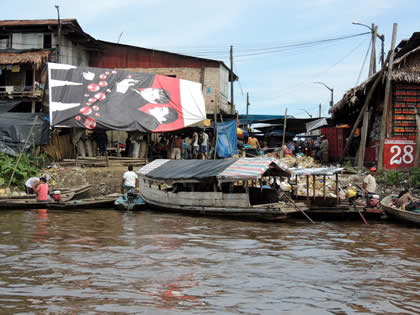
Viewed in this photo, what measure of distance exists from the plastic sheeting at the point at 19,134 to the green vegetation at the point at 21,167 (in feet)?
1.45

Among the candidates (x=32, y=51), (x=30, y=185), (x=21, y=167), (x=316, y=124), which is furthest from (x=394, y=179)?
(x=32, y=51)

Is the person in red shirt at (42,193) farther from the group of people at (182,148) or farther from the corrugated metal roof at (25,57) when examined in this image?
the corrugated metal roof at (25,57)

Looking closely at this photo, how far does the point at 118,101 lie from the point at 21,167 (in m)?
4.93

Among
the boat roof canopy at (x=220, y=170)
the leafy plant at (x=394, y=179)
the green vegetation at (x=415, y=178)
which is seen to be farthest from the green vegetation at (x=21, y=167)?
the green vegetation at (x=415, y=178)

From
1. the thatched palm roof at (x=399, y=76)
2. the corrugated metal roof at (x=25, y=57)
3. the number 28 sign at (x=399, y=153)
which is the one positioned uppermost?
the corrugated metal roof at (x=25, y=57)

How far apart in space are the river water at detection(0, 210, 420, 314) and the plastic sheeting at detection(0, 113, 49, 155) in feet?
25.3

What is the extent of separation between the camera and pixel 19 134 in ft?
67.4

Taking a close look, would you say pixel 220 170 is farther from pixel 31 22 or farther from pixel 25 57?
pixel 31 22

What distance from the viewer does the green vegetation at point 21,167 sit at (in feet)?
62.0

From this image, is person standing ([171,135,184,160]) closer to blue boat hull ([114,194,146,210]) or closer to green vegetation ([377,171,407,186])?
blue boat hull ([114,194,146,210])

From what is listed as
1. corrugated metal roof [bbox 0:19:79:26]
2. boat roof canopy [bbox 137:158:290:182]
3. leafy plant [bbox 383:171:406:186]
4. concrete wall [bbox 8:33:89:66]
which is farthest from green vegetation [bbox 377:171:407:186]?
concrete wall [bbox 8:33:89:66]

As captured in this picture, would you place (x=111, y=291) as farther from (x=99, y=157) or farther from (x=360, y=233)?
(x=99, y=157)

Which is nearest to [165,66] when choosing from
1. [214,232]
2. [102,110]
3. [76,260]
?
[102,110]

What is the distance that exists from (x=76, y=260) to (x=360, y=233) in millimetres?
7273
